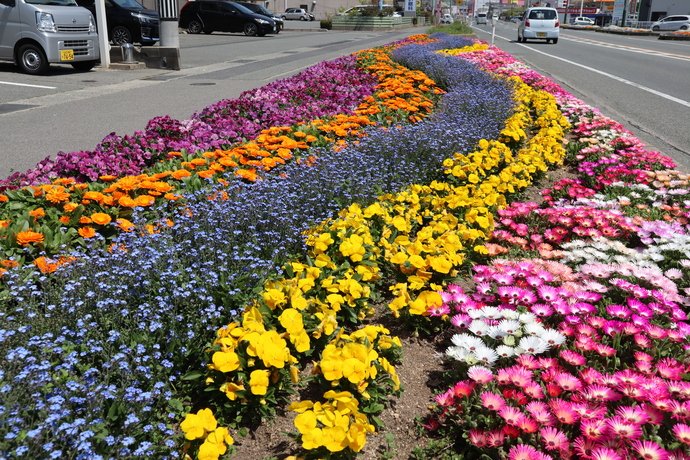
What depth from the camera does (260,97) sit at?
309 inches

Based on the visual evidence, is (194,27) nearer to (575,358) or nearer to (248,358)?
(248,358)

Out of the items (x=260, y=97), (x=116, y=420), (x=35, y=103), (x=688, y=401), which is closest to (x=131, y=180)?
(x=116, y=420)

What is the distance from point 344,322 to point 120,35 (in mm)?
17368

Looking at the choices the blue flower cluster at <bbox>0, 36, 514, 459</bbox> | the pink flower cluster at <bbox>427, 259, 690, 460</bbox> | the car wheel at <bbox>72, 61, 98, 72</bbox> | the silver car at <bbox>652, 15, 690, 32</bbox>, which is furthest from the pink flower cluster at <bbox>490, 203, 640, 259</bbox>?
the silver car at <bbox>652, 15, 690, 32</bbox>

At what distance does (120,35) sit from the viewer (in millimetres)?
17422

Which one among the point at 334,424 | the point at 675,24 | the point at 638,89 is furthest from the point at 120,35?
the point at 675,24

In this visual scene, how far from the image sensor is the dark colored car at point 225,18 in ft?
102

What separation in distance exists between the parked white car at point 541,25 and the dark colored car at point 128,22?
21.9 metres

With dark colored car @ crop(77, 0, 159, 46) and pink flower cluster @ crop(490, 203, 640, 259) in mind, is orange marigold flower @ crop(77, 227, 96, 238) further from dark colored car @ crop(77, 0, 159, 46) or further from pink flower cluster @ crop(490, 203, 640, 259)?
dark colored car @ crop(77, 0, 159, 46)

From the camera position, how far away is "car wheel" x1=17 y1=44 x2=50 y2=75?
488 inches

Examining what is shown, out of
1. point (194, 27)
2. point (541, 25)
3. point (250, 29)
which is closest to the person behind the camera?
point (541, 25)

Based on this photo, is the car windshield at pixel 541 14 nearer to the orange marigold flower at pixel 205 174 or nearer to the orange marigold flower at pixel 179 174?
the orange marigold flower at pixel 205 174

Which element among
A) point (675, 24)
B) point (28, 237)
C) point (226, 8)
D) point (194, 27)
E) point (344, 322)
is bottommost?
point (344, 322)

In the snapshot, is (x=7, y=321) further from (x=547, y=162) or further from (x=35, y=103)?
(x=35, y=103)
